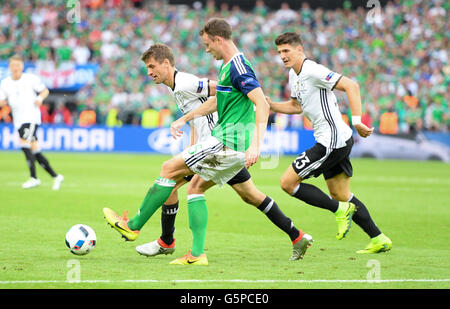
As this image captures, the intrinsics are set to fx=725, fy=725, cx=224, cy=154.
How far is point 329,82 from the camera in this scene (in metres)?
7.20

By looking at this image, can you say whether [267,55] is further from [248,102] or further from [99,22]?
[248,102]

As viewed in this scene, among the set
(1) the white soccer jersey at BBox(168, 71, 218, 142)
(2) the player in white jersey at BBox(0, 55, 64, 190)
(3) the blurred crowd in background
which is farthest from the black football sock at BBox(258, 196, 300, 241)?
(3) the blurred crowd in background

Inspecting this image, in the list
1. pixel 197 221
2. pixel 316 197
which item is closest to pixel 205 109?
pixel 197 221

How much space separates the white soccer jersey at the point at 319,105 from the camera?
24.1 feet

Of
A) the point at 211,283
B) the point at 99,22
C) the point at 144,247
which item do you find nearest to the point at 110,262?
the point at 144,247

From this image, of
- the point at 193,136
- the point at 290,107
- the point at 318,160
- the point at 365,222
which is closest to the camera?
the point at 193,136

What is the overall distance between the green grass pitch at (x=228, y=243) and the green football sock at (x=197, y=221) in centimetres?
22

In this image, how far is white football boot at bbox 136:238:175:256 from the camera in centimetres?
700

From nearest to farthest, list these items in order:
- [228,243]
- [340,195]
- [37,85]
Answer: [340,195] < [228,243] < [37,85]

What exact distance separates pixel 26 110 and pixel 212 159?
8185 millimetres

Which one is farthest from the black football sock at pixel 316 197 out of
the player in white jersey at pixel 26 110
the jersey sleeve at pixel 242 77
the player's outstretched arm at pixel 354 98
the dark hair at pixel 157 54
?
the player in white jersey at pixel 26 110

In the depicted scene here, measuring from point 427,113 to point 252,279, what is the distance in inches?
823

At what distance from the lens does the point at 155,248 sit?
705 cm

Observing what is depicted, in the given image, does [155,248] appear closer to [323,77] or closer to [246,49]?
[323,77]
